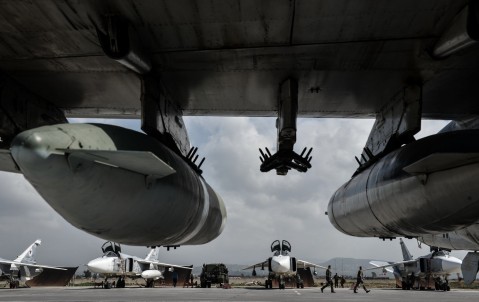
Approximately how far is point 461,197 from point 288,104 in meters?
3.35

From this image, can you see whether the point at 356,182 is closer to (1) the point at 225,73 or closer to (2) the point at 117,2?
(1) the point at 225,73

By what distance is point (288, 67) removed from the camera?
746 centimetres

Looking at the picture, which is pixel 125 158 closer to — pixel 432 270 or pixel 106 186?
pixel 106 186

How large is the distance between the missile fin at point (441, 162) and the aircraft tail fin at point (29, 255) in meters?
43.9

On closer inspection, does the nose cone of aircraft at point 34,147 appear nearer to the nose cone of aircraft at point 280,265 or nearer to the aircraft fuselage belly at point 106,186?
the aircraft fuselage belly at point 106,186

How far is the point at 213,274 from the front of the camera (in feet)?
122

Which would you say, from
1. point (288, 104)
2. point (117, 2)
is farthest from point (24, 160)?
point (288, 104)

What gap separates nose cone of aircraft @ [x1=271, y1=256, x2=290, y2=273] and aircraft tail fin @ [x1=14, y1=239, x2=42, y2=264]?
25.4 metres

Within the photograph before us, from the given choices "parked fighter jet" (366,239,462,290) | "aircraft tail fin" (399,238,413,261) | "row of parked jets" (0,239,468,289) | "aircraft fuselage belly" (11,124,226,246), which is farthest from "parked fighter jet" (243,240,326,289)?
"aircraft fuselage belly" (11,124,226,246)

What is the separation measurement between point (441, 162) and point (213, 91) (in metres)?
4.70

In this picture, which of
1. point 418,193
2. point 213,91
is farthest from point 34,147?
point 418,193

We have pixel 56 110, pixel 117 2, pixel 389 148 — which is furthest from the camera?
pixel 56 110

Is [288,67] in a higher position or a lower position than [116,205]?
higher

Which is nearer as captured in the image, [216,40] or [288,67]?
[216,40]
